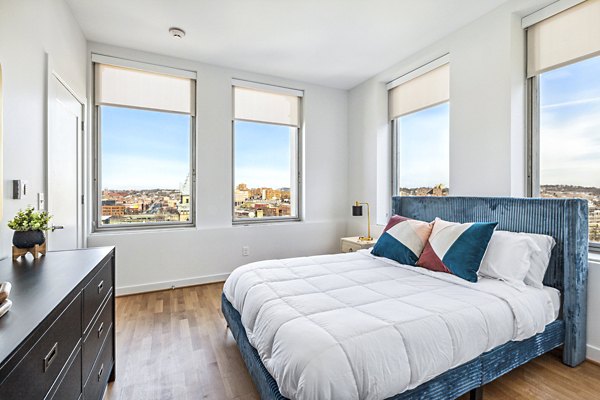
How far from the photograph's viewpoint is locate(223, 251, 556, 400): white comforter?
121cm

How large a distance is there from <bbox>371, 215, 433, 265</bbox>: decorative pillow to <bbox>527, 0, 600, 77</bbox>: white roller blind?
1654 mm

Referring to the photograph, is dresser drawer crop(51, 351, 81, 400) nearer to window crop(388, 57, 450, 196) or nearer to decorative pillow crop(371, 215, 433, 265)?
decorative pillow crop(371, 215, 433, 265)

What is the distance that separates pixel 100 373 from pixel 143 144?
2.73 meters

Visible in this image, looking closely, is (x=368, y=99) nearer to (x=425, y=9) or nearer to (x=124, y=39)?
(x=425, y=9)

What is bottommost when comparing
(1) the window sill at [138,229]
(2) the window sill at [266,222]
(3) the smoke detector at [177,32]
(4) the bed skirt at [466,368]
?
(4) the bed skirt at [466,368]

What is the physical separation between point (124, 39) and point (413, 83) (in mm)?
3359

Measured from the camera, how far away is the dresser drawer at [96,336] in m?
1.32

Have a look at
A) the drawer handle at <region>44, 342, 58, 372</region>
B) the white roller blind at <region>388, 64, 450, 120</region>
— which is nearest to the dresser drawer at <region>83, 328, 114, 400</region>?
the drawer handle at <region>44, 342, 58, 372</region>

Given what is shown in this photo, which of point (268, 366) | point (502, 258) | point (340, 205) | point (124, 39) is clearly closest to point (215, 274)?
point (340, 205)

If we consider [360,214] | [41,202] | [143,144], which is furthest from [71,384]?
[360,214]

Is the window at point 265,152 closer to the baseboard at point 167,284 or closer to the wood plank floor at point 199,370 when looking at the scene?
the baseboard at point 167,284

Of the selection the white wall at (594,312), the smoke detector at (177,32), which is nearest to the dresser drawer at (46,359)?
the smoke detector at (177,32)

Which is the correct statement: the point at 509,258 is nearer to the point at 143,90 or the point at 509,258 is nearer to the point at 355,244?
the point at 355,244

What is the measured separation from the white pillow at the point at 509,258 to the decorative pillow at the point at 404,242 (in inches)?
18.7
